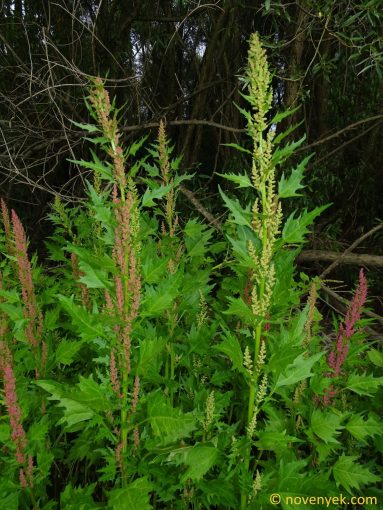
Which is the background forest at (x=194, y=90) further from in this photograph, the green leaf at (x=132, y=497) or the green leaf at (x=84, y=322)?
the green leaf at (x=132, y=497)

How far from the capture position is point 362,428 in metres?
1.35

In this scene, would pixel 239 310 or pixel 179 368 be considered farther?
pixel 179 368

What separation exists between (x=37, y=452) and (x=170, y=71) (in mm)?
4000

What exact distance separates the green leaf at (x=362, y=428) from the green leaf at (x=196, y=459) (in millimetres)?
470

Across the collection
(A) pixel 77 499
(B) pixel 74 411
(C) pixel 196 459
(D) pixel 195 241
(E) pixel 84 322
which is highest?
(D) pixel 195 241

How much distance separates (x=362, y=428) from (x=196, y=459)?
1.86 feet

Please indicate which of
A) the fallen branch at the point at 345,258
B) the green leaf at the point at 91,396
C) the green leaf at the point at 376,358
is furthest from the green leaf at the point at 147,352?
the fallen branch at the point at 345,258

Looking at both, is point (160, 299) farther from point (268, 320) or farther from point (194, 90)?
point (194, 90)

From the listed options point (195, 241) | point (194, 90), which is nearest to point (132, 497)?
point (195, 241)

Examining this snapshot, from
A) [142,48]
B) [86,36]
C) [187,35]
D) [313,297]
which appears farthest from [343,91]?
[313,297]

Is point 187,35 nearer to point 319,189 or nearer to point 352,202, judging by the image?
point 319,189

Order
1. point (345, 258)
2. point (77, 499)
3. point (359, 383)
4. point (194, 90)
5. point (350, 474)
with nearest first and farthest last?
1. point (77, 499)
2. point (350, 474)
3. point (359, 383)
4. point (345, 258)
5. point (194, 90)

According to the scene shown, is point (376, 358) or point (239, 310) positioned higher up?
point (239, 310)

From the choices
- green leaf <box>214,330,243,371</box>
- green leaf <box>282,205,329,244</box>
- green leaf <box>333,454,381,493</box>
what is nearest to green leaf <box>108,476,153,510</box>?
green leaf <box>214,330,243,371</box>
